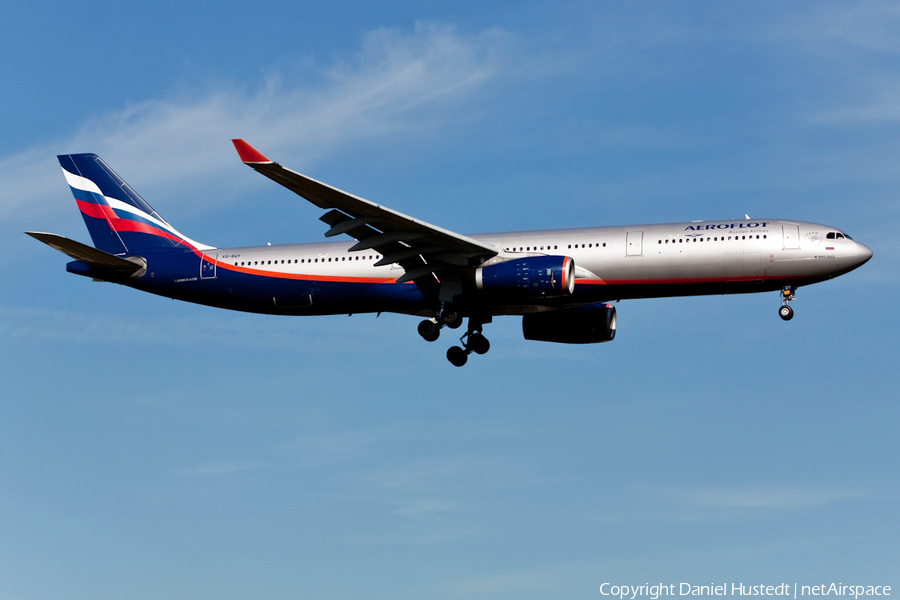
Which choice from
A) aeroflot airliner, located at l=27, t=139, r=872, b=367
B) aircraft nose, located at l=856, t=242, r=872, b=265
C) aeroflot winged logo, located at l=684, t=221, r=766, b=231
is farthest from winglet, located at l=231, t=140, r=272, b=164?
aircraft nose, located at l=856, t=242, r=872, b=265

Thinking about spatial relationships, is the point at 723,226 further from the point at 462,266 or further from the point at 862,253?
the point at 462,266

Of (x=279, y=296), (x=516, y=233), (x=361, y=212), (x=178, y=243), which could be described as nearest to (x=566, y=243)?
(x=516, y=233)

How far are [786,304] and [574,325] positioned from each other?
8.78 metres

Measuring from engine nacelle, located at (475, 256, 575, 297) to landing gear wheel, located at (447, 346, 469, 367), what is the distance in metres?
5.39

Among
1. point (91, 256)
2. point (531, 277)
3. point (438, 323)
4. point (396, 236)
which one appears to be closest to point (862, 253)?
point (531, 277)

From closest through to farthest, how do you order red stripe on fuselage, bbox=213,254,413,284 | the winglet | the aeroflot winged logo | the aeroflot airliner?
the winglet → the aeroflot airliner → the aeroflot winged logo → red stripe on fuselage, bbox=213,254,413,284

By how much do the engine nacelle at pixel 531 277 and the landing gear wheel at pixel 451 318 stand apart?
2.08m

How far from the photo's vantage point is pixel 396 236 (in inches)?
1396

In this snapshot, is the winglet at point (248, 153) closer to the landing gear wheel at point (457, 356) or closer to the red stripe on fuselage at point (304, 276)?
the red stripe on fuselage at point (304, 276)

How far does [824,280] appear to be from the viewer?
35625mm

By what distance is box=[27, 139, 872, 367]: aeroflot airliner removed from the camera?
3519 centimetres

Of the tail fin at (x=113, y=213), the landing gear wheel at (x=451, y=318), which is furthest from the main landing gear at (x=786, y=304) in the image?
the tail fin at (x=113, y=213)

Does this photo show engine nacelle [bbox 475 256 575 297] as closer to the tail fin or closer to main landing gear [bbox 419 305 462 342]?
main landing gear [bbox 419 305 462 342]

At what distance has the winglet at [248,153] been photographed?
1180 inches
